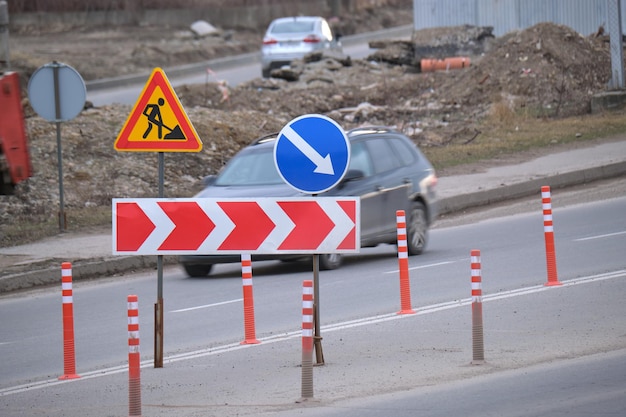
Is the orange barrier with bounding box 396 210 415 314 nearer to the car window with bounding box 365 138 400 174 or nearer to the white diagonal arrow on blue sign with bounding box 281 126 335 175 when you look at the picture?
the white diagonal arrow on blue sign with bounding box 281 126 335 175

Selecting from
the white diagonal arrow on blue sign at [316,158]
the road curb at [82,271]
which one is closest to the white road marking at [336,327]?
the white diagonal arrow on blue sign at [316,158]

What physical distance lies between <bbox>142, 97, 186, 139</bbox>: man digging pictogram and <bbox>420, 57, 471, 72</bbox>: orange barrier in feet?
97.6

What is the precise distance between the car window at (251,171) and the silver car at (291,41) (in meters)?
23.1

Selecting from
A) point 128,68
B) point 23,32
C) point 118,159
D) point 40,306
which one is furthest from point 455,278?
point 23,32

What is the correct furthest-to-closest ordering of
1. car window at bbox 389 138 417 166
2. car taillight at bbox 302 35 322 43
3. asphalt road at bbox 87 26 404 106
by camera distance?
car taillight at bbox 302 35 322 43 → asphalt road at bbox 87 26 404 106 → car window at bbox 389 138 417 166

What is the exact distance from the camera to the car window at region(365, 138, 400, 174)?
16562 mm

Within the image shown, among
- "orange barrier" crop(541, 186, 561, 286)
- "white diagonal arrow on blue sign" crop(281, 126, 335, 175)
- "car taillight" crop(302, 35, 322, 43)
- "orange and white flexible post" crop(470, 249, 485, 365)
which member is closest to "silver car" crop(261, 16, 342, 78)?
"car taillight" crop(302, 35, 322, 43)

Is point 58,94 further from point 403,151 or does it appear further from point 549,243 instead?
point 549,243

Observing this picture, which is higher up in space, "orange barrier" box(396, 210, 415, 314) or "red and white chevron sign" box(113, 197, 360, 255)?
"red and white chevron sign" box(113, 197, 360, 255)

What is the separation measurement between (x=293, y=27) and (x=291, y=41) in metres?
0.72

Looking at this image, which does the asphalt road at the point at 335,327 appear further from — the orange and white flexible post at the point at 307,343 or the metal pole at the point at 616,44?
the metal pole at the point at 616,44

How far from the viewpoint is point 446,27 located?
42094 mm

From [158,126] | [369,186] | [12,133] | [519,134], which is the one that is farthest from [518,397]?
[519,134]

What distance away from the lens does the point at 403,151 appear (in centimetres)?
1723
